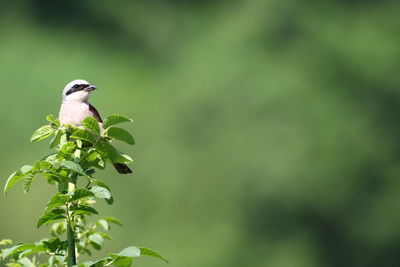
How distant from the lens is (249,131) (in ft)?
43.1

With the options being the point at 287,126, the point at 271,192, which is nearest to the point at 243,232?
the point at 271,192

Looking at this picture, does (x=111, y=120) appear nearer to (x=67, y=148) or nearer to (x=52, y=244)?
(x=67, y=148)

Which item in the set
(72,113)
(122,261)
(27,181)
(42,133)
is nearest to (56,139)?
(42,133)

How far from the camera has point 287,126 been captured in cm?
1327

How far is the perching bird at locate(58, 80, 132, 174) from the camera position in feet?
Answer: 8.22

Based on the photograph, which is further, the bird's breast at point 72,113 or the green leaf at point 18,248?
the bird's breast at point 72,113

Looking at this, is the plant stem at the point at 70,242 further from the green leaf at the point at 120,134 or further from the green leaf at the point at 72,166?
the green leaf at the point at 120,134

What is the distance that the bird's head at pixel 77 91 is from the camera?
2.89 meters

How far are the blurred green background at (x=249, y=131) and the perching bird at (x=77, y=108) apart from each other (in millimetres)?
7396

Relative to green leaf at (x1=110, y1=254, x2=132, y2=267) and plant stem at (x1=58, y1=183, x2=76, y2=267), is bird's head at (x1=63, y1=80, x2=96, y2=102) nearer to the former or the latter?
plant stem at (x1=58, y1=183, x2=76, y2=267)

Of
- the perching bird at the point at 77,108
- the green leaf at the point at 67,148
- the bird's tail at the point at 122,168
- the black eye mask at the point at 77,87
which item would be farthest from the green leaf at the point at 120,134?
the black eye mask at the point at 77,87

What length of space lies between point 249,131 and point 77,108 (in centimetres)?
1066

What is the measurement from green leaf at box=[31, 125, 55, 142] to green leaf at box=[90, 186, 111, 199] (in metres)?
0.25

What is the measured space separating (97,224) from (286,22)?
1367cm
